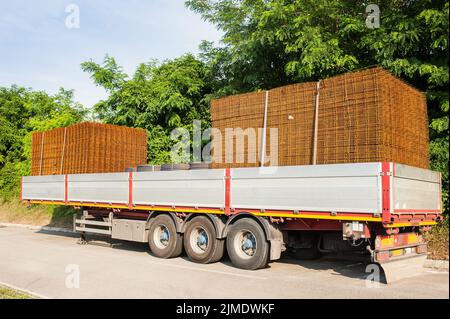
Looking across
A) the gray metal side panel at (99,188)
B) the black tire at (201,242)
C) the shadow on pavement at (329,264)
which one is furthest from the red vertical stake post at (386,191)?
the gray metal side panel at (99,188)

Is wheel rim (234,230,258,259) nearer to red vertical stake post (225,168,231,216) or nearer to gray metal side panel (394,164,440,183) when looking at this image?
red vertical stake post (225,168,231,216)

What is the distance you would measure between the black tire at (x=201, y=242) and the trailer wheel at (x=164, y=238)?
0.98 feet

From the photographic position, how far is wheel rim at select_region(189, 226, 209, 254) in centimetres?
951

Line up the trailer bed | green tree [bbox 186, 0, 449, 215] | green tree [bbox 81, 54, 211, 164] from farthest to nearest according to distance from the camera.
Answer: green tree [bbox 81, 54, 211, 164], green tree [bbox 186, 0, 449, 215], the trailer bed

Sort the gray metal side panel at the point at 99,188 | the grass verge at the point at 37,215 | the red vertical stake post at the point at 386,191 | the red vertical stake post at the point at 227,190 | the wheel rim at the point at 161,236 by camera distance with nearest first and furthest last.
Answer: the red vertical stake post at the point at 386,191 → the red vertical stake post at the point at 227,190 → the wheel rim at the point at 161,236 → the gray metal side panel at the point at 99,188 → the grass verge at the point at 37,215

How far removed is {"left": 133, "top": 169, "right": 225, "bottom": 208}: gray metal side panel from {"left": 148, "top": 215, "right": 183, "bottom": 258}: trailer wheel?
0.45 m

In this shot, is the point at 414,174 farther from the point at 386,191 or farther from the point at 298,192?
the point at 298,192

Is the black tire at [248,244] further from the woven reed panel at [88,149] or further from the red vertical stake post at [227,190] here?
the woven reed panel at [88,149]

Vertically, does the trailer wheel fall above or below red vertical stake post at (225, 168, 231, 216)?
below

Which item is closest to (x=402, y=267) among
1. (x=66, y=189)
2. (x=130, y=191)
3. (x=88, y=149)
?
(x=130, y=191)

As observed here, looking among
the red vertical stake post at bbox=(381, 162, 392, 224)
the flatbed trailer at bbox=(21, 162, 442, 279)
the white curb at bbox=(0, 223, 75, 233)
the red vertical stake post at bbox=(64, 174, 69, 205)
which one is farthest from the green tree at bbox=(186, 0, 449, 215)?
the white curb at bbox=(0, 223, 75, 233)

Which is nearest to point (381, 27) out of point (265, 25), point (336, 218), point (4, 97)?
point (265, 25)

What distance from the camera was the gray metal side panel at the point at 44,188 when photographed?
1365cm
